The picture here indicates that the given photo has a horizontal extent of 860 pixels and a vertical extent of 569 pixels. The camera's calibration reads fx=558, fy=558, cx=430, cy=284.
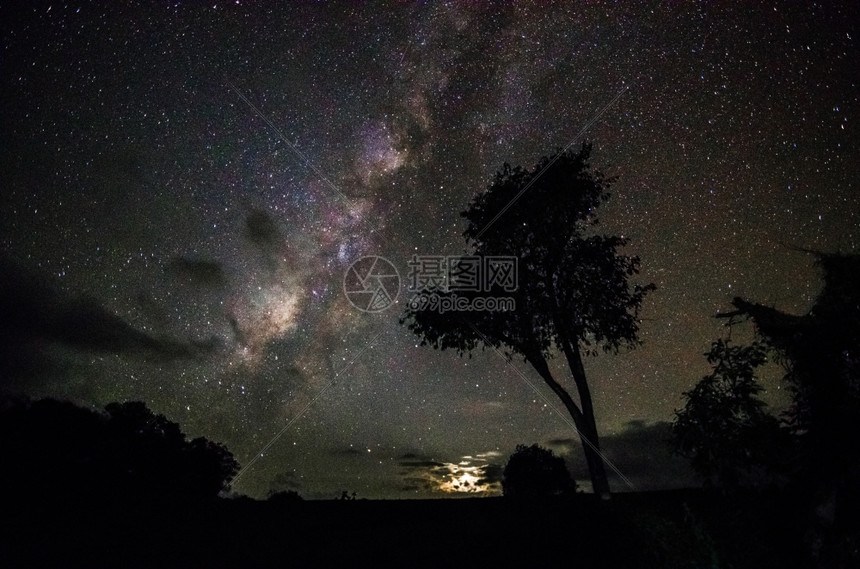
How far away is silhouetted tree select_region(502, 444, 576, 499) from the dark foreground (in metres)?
43.6

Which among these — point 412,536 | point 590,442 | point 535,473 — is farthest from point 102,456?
point 535,473

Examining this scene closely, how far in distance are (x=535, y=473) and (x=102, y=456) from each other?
41.6 meters

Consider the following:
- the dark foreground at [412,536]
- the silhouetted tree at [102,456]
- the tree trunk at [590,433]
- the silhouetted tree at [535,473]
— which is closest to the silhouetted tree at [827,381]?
the dark foreground at [412,536]

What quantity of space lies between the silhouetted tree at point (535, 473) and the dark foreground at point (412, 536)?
43.6 m

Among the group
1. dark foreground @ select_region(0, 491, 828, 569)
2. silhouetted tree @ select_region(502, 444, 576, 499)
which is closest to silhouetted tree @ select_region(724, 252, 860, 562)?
dark foreground @ select_region(0, 491, 828, 569)

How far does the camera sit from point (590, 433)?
14891 mm

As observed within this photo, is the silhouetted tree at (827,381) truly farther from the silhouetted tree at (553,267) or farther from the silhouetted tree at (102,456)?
the silhouetted tree at (102,456)

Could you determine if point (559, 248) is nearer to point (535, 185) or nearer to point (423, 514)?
point (535, 185)

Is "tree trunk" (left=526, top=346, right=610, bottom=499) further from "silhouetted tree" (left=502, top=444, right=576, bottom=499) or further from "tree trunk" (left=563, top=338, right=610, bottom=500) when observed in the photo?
"silhouetted tree" (left=502, top=444, right=576, bottom=499)

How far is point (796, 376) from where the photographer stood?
11953 millimetres

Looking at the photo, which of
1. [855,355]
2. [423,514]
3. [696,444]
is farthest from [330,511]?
[855,355]

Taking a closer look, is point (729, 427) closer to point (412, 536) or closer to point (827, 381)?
point (827, 381)

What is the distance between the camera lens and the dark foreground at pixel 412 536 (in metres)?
10.8

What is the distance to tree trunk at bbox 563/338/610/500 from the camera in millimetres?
14516
